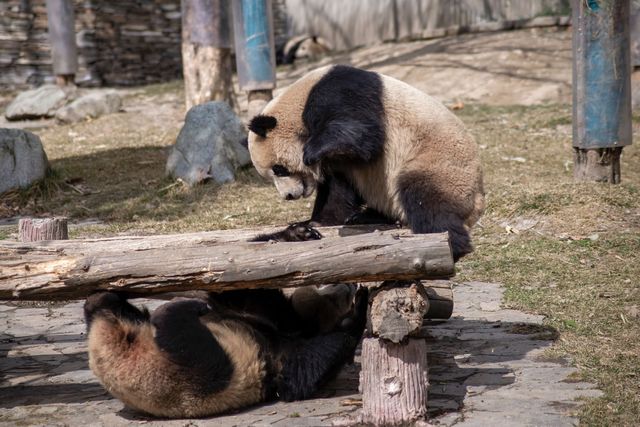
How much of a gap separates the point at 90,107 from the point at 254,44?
4.88 metres

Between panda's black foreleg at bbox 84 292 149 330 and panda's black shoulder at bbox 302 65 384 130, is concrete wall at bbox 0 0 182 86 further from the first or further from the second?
panda's black foreleg at bbox 84 292 149 330

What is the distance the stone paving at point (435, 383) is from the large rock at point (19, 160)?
3995 mm

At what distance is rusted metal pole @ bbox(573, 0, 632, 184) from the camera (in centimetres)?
798

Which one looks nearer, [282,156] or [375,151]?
[375,151]

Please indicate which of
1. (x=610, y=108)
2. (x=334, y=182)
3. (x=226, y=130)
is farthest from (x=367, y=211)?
(x=226, y=130)

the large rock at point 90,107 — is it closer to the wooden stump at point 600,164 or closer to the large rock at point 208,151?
the large rock at point 208,151

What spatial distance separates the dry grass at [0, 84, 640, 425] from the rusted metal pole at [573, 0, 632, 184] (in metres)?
0.35

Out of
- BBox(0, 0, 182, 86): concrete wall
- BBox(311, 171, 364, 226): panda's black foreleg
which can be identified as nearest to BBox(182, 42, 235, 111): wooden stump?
BBox(311, 171, 364, 226): panda's black foreleg

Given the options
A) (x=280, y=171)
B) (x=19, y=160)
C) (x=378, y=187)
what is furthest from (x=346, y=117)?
(x=19, y=160)

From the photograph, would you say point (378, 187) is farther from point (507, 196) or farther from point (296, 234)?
point (507, 196)

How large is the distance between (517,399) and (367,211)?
1.84m

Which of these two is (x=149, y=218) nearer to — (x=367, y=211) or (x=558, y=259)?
(x=367, y=211)

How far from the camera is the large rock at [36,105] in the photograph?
47.3 ft

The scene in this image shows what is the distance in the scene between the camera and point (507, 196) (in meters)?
8.30
